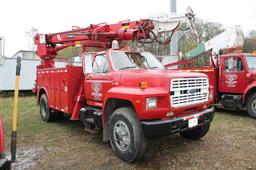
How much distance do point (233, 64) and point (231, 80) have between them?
1.84 feet

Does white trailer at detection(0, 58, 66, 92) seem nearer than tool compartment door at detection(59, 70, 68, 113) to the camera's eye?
No

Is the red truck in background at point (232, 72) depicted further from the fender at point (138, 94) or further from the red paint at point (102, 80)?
the fender at point (138, 94)

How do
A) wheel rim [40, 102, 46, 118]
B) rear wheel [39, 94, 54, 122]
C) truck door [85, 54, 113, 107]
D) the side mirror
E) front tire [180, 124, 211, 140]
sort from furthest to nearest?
wheel rim [40, 102, 46, 118] → rear wheel [39, 94, 54, 122] → the side mirror → front tire [180, 124, 211, 140] → truck door [85, 54, 113, 107]

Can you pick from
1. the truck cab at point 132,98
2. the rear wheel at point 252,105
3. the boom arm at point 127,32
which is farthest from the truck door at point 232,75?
the truck cab at point 132,98

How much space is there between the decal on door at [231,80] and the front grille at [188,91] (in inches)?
169

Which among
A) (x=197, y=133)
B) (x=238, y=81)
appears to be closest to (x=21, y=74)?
(x=238, y=81)

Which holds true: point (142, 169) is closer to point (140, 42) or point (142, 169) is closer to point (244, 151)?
point (244, 151)

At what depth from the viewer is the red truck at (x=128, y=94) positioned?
445cm

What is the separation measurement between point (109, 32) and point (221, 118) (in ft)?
15.0

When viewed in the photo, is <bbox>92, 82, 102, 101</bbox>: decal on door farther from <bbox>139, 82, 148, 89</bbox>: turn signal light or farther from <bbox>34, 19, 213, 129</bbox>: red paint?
<bbox>139, 82, 148, 89</bbox>: turn signal light

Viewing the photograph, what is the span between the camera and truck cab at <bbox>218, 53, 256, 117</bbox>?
8633 mm

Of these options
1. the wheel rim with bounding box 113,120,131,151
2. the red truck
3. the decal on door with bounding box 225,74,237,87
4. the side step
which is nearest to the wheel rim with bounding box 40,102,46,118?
the red truck

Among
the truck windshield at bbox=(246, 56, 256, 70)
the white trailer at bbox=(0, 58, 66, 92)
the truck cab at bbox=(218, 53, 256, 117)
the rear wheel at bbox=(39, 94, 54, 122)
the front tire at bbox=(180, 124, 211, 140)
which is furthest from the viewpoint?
the white trailer at bbox=(0, 58, 66, 92)

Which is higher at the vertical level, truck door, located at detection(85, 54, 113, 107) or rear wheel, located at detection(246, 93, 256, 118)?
truck door, located at detection(85, 54, 113, 107)
